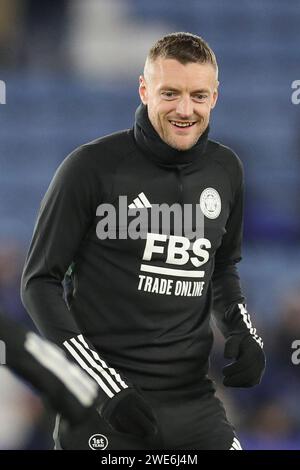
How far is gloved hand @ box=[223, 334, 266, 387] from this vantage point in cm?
243

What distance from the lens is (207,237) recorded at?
2422mm

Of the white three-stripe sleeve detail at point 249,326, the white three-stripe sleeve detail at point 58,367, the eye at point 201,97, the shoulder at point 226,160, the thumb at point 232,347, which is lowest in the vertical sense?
the thumb at point 232,347

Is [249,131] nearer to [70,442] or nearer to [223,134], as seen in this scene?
[223,134]

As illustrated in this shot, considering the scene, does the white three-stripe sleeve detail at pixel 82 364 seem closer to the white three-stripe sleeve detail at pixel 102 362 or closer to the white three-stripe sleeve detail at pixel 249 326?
the white three-stripe sleeve detail at pixel 102 362

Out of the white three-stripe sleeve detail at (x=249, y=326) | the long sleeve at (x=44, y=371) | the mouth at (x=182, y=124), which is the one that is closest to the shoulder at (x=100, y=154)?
the mouth at (x=182, y=124)

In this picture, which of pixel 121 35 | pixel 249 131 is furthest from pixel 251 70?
pixel 121 35

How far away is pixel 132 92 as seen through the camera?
664cm

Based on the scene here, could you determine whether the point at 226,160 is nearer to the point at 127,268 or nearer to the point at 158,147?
the point at 158,147

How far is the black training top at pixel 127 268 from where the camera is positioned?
7.44 ft

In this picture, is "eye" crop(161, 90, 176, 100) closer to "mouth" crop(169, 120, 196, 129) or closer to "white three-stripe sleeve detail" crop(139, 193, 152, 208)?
"mouth" crop(169, 120, 196, 129)

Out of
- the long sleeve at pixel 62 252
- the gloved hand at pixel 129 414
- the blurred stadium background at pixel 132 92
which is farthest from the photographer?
the blurred stadium background at pixel 132 92

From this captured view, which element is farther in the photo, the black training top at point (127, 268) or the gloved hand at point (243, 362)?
the gloved hand at point (243, 362)

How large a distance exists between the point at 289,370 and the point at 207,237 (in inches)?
103

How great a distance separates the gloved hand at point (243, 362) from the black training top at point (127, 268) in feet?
0.28
